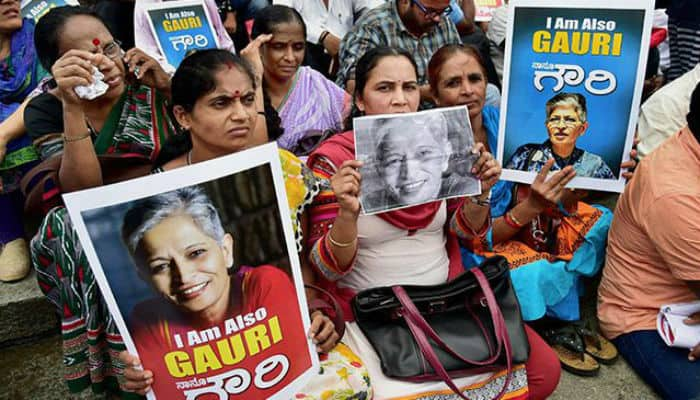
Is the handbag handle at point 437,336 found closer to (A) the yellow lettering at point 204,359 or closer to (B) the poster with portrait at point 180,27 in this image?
(A) the yellow lettering at point 204,359

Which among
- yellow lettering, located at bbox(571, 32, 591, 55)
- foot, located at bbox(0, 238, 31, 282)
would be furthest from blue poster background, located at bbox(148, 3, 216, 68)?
yellow lettering, located at bbox(571, 32, 591, 55)

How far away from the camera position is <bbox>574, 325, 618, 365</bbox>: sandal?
2.33 metres

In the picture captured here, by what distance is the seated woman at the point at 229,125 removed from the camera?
1.60 meters

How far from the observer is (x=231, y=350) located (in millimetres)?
1338

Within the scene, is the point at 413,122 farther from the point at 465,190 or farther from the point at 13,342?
the point at 13,342

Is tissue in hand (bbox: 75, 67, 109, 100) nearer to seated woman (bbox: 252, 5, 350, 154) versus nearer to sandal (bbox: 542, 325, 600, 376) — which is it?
seated woman (bbox: 252, 5, 350, 154)

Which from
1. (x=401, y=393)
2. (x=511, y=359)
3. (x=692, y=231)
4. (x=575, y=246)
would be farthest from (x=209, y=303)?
(x=575, y=246)

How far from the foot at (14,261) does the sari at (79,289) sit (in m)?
0.63

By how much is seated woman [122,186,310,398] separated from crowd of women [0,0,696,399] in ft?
0.08

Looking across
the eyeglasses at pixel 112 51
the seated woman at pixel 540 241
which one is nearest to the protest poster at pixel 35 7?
the eyeglasses at pixel 112 51

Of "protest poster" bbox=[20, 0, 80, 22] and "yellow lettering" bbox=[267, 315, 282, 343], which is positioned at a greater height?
"protest poster" bbox=[20, 0, 80, 22]

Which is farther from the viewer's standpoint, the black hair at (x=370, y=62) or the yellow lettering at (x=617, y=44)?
the black hair at (x=370, y=62)

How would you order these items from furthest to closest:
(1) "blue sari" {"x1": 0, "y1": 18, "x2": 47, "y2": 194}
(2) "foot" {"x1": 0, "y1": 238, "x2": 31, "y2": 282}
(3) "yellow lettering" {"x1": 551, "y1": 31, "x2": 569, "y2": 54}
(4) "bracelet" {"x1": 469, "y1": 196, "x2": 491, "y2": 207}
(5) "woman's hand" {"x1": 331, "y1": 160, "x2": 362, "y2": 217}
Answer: (1) "blue sari" {"x1": 0, "y1": 18, "x2": 47, "y2": 194} → (2) "foot" {"x1": 0, "y1": 238, "x2": 31, "y2": 282} → (3) "yellow lettering" {"x1": 551, "y1": 31, "x2": 569, "y2": 54} → (4) "bracelet" {"x1": 469, "y1": 196, "x2": 491, "y2": 207} → (5) "woman's hand" {"x1": 331, "y1": 160, "x2": 362, "y2": 217}

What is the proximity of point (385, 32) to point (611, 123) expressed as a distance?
5.04 ft
